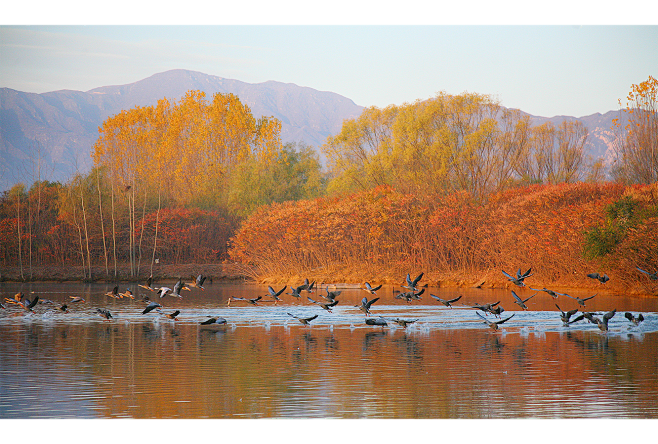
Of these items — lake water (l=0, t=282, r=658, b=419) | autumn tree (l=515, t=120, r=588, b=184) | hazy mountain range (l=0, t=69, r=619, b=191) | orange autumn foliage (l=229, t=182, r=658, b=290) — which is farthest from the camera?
hazy mountain range (l=0, t=69, r=619, b=191)

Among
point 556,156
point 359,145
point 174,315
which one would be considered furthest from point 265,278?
point 556,156

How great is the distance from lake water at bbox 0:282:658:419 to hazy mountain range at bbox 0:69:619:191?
2192 inches

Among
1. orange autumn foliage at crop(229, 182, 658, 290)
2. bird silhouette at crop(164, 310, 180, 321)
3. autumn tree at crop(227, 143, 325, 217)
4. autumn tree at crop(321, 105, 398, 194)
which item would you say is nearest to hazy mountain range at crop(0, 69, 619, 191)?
autumn tree at crop(227, 143, 325, 217)

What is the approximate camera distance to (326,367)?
940 centimetres

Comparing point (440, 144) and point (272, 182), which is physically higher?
point (440, 144)

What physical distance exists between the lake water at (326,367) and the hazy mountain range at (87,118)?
2192 inches

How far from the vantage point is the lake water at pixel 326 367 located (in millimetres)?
7023

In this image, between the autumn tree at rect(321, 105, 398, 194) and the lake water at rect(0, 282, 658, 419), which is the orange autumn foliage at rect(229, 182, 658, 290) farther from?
the autumn tree at rect(321, 105, 398, 194)

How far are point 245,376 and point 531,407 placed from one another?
11.7 ft

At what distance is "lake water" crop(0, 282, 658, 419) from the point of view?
702 cm

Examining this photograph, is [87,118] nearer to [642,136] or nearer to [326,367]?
[642,136]

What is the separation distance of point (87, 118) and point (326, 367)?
14943cm

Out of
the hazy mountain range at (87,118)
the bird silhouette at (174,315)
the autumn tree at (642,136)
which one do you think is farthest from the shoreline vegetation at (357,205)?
the hazy mountain range at (87,118)
